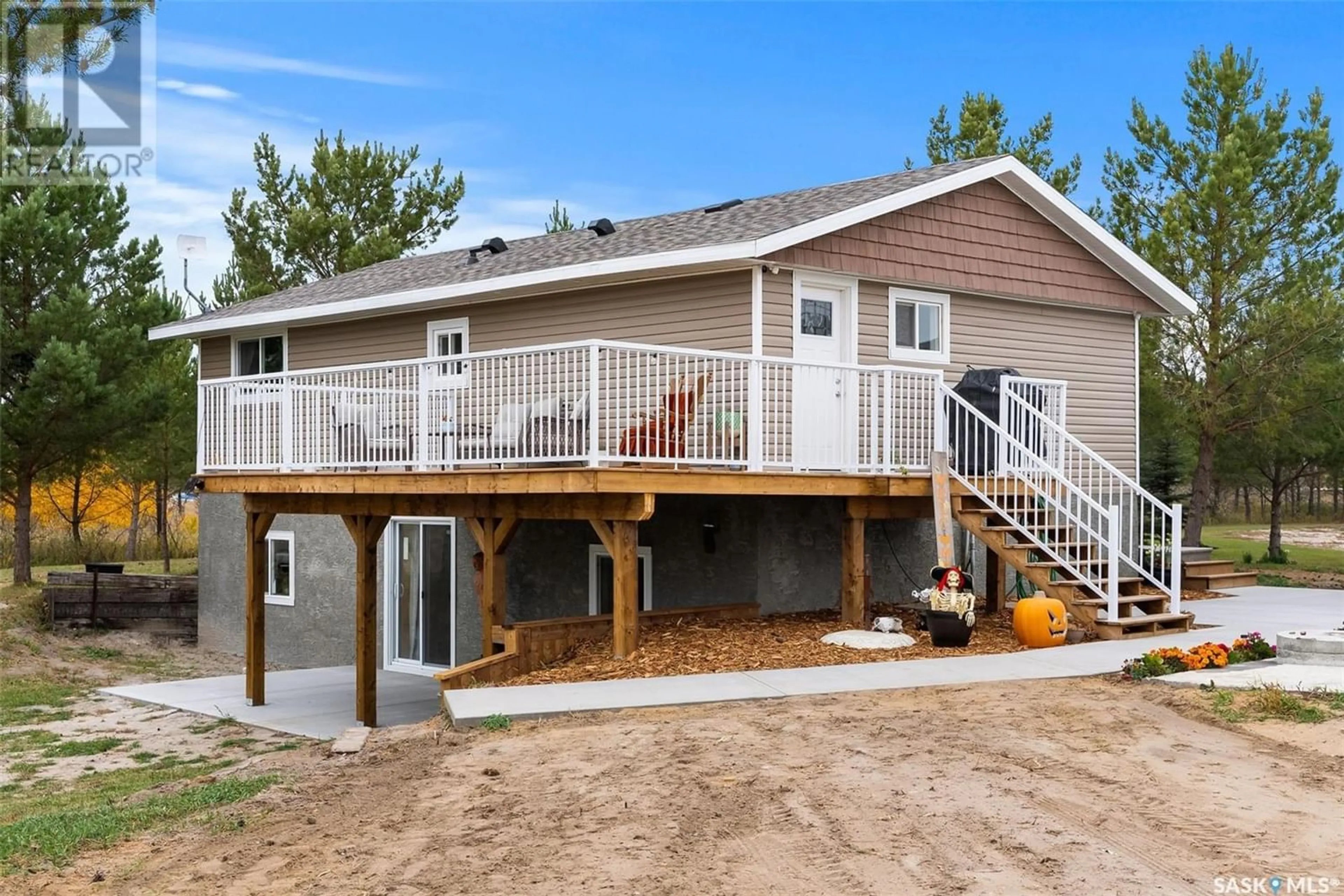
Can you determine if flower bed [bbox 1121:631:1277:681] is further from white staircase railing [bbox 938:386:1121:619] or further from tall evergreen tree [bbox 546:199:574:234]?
tall evergreen tree [bbox 546:199:574:234]

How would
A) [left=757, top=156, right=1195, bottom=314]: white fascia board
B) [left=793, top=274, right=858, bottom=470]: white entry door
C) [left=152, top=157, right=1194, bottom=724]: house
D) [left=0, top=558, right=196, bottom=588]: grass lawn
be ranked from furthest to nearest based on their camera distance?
[left=0, top=558, right=196, bottom=588]: grass lawn → [left=757, top=156, right=1195, bottom=314]: white fascia board → [left=793, top=274, right=858, bottom=470]: white entry door → [left=152, top=157, right=1194, bottom=724]: house

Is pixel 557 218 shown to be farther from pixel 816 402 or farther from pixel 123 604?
pixel 816 402

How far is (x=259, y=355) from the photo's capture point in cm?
1986

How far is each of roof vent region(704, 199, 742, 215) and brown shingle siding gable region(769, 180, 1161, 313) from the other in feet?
9.63

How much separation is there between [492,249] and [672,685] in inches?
414

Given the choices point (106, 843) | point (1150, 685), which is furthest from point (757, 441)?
Result: point (106, 843)

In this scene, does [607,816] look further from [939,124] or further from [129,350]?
[939,124]

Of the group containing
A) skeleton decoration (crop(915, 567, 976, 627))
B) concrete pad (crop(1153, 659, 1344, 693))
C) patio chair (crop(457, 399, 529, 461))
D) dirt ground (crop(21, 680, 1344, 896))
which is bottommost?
dirt ground (crop(21, 680, 1344, 896))

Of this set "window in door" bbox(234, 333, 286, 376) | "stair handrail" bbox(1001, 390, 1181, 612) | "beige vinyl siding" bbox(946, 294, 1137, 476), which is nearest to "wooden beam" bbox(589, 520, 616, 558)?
"stair handrail" bbox(1001, 390, 1181, 612)

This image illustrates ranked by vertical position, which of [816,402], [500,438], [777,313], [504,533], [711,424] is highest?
[777,313]

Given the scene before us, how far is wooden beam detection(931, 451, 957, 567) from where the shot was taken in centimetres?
1227

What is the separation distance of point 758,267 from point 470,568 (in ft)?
19.2

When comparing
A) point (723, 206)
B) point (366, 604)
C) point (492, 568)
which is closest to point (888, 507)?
point (492, 568)

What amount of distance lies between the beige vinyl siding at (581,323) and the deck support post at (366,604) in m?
3.00
